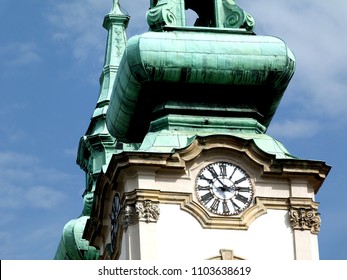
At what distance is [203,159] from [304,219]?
2069mm

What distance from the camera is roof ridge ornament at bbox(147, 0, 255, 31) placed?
43125 mm

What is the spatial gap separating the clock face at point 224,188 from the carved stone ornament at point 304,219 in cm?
82

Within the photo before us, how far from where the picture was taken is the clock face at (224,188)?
40969 mm

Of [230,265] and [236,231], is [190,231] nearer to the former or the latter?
[236,231]

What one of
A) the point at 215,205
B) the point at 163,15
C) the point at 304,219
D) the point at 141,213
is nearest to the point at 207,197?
the point at 215,205

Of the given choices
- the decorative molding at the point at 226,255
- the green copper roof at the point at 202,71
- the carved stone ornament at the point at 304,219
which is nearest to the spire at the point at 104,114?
the green copper roof at the point at 202,71

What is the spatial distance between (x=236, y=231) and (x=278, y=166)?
55.6 inches

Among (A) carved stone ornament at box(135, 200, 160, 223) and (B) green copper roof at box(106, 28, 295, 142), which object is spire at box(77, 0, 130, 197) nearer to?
(B) green copper roof at box(106, 28, 295, 142)

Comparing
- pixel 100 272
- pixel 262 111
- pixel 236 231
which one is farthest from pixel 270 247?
pixel 100 272

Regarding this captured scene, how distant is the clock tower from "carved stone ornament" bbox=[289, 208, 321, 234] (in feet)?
0.06

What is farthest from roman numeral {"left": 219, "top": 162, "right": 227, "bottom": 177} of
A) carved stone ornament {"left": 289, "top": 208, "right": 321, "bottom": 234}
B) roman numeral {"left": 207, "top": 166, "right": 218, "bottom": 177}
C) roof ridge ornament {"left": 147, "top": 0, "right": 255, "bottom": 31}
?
roof ridge ornament {"left": 147, "top": 0, "right": 255, "bottom": 31}

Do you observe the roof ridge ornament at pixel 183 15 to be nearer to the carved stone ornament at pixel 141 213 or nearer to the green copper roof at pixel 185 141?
the green copper roof at pixel 185 141

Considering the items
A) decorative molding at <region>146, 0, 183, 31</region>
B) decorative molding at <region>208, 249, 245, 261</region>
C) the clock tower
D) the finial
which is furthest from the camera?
the finial

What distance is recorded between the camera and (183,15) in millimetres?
43531
